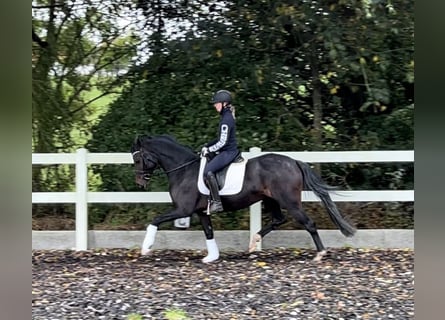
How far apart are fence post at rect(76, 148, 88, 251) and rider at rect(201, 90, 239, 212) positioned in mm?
1557

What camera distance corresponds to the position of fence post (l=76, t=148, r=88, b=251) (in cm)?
567

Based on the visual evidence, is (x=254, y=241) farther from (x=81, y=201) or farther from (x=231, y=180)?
(x=81, y=201)

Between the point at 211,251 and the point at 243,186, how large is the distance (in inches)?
28.4

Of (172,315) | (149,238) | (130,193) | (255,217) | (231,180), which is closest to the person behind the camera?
(172,315)

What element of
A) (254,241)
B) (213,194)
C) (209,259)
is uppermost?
(213,194)

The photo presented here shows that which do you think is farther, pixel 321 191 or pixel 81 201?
pixel 81 201

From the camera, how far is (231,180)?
496cm

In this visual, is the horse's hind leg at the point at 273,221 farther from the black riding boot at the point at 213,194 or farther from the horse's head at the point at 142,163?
the horse's head at the point at 142,163

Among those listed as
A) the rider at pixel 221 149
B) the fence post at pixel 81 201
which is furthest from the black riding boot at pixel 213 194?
the fence post at pixel 81 201

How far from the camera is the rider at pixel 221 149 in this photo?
16.0 feet

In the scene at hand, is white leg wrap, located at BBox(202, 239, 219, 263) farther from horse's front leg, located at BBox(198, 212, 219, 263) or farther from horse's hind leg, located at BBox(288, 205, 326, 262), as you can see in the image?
horse's hind leg, located at BBox(288, 205, 326, 262)

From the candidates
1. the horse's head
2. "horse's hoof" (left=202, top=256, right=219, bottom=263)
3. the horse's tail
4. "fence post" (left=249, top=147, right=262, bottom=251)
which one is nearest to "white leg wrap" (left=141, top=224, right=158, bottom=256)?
the horse's head

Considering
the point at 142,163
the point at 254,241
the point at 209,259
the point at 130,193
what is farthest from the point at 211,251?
the point at 130,193
